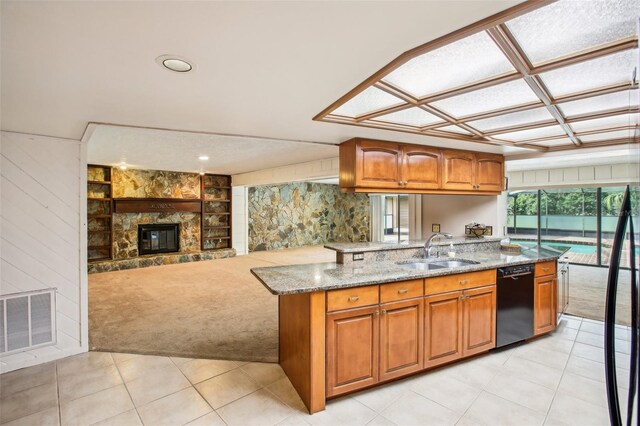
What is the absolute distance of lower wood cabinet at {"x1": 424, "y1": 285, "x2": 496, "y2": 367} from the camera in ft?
8.03

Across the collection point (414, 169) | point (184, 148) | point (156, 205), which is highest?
point (184, 148)

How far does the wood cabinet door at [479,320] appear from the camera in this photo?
2604mm

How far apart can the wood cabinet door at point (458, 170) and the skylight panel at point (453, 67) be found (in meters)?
1.76

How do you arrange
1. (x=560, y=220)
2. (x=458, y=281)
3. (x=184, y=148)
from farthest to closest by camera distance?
(x=560, y=220) → (x=184, y=148) → (x=458, y=281)

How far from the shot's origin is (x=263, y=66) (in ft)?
4.83

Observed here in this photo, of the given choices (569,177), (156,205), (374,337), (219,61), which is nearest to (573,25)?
(219,61)

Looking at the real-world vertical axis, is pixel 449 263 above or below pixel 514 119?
below

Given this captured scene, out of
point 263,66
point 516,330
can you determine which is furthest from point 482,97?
point 516,330

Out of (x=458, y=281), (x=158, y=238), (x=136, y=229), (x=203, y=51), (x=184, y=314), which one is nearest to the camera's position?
(x=203, y=51)

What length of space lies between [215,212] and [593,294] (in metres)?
8.06

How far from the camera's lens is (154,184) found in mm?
7148

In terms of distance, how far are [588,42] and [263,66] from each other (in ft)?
4.66

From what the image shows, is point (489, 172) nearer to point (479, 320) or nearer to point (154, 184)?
point (479, 320)

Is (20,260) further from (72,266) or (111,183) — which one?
(111,183)
